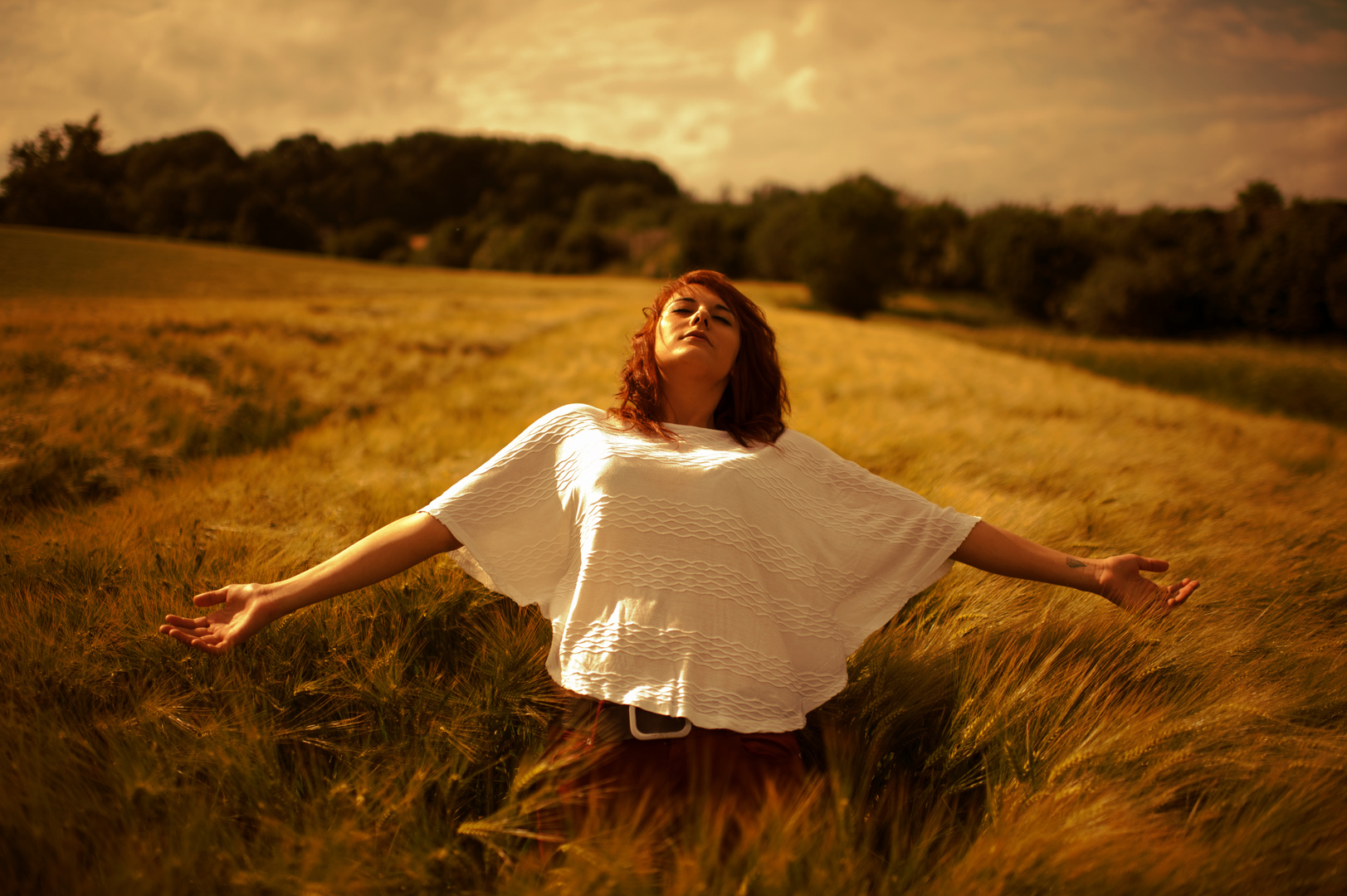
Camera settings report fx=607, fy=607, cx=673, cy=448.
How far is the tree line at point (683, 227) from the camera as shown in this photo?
38.6 ft

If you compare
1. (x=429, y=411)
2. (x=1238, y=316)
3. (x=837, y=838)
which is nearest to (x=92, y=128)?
(x=429, y=411)

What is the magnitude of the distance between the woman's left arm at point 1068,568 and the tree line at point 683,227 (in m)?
6.65

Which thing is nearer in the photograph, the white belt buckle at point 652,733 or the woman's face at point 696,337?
the white belt buckle at point 652,733

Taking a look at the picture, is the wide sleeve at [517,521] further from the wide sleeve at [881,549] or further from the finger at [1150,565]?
the finger at [1150,565]

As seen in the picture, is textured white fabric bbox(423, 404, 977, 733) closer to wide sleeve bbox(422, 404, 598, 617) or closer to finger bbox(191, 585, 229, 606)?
wide sleeve bbox(422, 404, 598, 617)

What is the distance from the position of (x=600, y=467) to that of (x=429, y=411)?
11.3 feet

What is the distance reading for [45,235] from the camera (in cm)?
790

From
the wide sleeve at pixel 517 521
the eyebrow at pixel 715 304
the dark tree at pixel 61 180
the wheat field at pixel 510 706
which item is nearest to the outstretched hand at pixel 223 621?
the wheat field at pixel 510 706

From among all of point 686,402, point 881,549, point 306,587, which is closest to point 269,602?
point 306,587

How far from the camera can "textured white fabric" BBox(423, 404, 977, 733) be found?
1342 mm

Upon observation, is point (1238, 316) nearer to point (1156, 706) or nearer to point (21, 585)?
point (1156, 706)

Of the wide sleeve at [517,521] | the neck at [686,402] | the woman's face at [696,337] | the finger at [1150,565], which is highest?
the woman's face at [696,337]

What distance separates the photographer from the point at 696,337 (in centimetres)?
179

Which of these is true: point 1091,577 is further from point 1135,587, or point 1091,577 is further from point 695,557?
point 695,557
